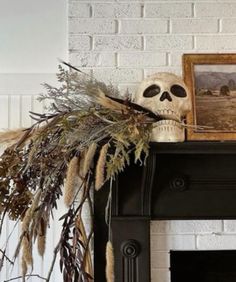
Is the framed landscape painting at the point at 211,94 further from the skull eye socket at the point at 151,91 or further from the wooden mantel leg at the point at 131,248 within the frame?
the wooden mantel leg at the point at 131,248

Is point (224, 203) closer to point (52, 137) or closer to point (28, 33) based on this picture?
point (52, 137)

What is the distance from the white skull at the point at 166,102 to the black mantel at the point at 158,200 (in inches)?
6.7

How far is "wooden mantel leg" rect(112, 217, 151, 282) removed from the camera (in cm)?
208

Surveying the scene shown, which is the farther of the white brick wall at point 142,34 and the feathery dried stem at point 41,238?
the white brick wall at point 142,34

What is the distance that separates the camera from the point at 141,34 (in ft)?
7.43

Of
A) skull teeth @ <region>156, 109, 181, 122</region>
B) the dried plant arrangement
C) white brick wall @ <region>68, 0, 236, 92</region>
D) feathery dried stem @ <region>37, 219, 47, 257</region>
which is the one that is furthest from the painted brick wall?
feathery dried stem @ <region>37, 219, 47, 257</region>

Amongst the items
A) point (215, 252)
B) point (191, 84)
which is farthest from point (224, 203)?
point (191, 84)

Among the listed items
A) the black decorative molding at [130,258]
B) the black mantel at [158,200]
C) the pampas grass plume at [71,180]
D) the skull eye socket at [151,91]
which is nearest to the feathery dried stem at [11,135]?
the pampas grass plume at [71,180]

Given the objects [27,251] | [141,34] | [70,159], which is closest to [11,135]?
[70,159]

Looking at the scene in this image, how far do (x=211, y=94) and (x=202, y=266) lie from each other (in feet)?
2.47

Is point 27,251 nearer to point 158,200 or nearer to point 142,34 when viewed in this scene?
point 158,200

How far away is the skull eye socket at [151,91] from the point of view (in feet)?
6.47

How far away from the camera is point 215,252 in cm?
218

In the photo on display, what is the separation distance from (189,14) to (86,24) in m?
0.47
